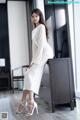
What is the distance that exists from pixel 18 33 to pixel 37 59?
451 cm

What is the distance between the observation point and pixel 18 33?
7.63 meters

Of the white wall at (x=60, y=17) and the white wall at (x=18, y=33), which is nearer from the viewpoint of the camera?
the white wall at (x=60, y=17)

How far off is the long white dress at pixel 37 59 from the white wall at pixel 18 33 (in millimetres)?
4231

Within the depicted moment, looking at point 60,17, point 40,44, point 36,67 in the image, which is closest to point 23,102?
point 36,67

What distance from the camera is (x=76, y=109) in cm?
340

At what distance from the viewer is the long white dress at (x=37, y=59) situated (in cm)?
325

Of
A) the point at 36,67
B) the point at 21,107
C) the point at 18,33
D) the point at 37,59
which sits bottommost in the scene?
the point at 21,107

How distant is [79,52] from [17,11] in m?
3.87

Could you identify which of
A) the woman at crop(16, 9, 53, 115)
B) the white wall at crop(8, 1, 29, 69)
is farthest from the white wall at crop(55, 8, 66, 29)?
the white wall at crop(8, 1, 29, 69)

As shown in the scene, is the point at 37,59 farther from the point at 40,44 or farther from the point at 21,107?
the point at 21,107

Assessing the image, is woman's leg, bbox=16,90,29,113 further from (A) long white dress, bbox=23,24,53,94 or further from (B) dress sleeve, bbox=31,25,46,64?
(B) dress sleeve, bbox=31,25,46,64

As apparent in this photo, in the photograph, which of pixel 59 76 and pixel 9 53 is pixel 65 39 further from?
pixel 9 53

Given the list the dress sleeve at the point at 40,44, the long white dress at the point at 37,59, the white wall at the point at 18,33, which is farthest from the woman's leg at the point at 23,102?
the white wall at the point at 18,33

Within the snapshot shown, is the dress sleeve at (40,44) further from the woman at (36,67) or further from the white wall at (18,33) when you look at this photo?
the white wall at (18,33)
